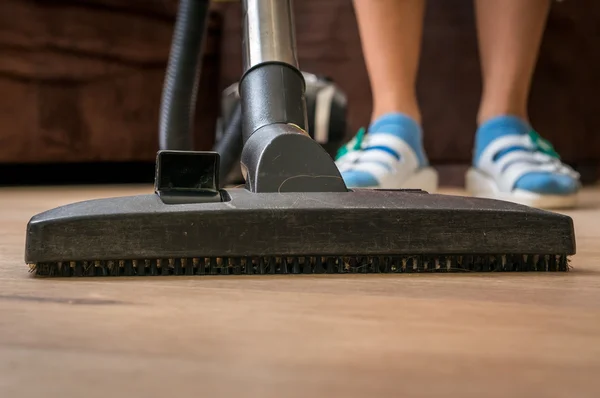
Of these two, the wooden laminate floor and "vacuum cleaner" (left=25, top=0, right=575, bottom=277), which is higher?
"vacuum cleaner" (left=25, top=0, right=575, bottom=277)

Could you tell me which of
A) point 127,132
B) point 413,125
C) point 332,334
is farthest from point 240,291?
point 127,132

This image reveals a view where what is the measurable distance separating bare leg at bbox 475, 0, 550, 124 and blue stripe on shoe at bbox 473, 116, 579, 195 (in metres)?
0.03

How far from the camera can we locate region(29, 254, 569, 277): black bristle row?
1.72 feet

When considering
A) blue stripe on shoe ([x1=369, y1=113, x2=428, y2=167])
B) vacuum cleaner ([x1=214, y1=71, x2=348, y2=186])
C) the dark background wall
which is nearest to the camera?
blue stripe on shoe ([x1=369, y1=113, x2=428, y2=167])

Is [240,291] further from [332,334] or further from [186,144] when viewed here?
[186,144]

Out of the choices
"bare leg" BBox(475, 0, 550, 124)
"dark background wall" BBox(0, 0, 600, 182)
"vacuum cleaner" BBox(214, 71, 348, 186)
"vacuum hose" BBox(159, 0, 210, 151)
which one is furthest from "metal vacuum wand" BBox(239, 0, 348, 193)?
"dark background wall" BBox(0, 0, 600, 182)

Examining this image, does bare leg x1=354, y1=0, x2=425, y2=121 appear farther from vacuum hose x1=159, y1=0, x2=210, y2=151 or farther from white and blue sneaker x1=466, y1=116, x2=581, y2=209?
vacuum hose x1=159, y1=0, x2=210, y2=151

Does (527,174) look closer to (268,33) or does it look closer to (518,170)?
(518,170)

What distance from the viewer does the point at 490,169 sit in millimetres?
1184

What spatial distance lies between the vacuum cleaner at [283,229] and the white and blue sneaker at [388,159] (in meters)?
0.45

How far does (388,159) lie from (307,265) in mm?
573

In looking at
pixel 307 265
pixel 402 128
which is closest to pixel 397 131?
pixel 402 128

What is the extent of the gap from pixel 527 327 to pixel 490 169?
2.70 feet

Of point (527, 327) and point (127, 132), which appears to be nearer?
point (527, 327)
